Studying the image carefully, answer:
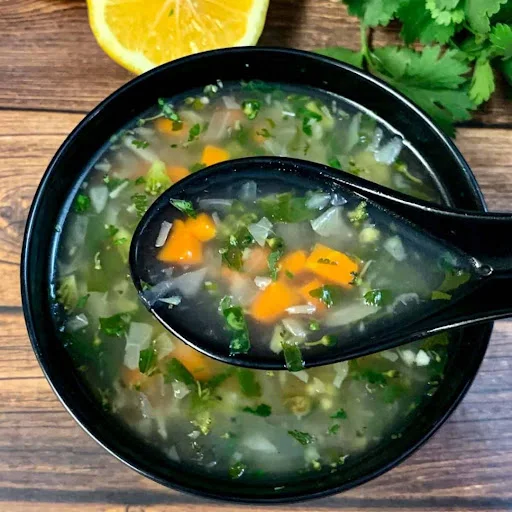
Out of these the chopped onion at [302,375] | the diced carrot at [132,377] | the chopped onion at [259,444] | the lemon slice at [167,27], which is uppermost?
the lemon slice at [167,27]

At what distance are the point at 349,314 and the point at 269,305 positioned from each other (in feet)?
0.57

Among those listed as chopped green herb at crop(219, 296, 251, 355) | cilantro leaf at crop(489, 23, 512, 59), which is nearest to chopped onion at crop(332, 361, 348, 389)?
chopped green herb at crop(219, 296, 251, 355)

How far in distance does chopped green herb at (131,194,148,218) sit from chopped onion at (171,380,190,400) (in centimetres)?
39

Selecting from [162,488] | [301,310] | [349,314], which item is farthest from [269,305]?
[162,488]

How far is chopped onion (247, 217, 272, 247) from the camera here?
155 cm

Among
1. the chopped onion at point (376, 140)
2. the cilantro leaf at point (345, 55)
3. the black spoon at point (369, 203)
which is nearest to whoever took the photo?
the black spoon at point (369, 203)

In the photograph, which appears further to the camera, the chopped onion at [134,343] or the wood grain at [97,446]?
the wood grain at [97,446]

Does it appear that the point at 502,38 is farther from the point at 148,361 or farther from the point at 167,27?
the point at 148,361

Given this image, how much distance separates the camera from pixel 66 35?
1904mm

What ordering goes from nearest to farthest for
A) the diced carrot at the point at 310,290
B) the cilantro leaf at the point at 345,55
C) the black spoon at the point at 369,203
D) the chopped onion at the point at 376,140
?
the black spoon at the point at 369,203, the diced carrot at the point at 310,290, the chopped onion at the point at 376,140, the cilantro leaf at the point at 345,55

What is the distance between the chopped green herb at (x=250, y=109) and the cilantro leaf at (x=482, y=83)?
554 mm

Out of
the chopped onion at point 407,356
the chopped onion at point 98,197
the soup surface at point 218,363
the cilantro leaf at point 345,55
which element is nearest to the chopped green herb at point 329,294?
the soup surface at point 218,363

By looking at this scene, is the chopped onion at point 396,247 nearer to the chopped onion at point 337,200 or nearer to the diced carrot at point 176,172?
the chopped onion at point 337,200

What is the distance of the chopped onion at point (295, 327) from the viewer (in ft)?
5.06
